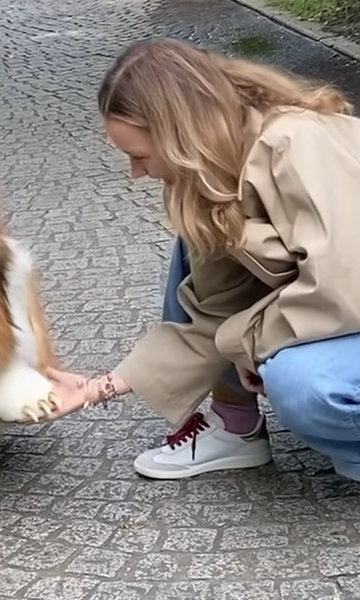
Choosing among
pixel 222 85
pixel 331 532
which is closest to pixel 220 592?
pixel 331 532

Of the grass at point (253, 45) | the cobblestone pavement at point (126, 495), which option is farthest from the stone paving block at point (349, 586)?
the grass at point (253, 45)

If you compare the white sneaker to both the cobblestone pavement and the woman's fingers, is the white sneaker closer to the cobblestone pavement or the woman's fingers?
the cobblestone pavement

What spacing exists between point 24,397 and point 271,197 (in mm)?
912

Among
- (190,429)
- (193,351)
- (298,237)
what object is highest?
(298,237)

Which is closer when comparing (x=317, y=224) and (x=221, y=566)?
(x=317, y=224)

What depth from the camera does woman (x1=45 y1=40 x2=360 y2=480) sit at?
260 centimetres

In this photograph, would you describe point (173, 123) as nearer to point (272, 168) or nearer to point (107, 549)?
point (272, 168)

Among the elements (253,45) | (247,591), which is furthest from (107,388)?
(253,45)

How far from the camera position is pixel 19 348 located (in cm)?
307

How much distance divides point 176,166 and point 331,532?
1043mm

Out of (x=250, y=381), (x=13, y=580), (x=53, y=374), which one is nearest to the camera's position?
(x=13, y=580)

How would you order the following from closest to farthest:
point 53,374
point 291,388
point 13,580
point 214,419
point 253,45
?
point 291,388 → point 13,580 → point 53,374 → point 214,419 → point 253,45

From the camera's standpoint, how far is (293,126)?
266cm

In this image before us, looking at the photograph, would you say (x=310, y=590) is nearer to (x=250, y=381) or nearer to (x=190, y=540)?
(x=190, y=540)
